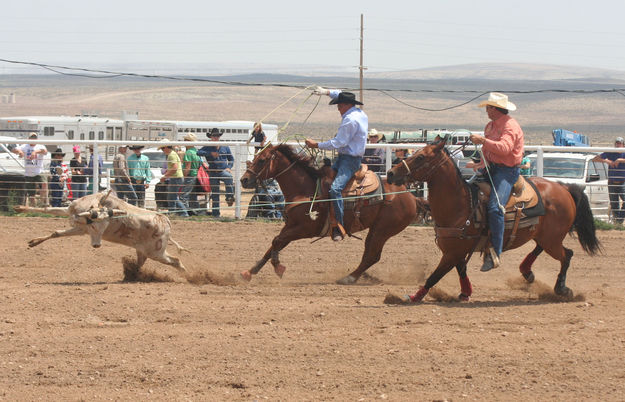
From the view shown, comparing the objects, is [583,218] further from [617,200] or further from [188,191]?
[188,191]

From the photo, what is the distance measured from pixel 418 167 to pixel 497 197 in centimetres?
88

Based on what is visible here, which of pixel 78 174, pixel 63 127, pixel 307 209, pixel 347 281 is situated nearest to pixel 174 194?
pixel 78 174

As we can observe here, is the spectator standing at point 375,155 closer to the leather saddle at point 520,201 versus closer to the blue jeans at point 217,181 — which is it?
the blue jeans at point 217,181

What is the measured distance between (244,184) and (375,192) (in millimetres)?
1589

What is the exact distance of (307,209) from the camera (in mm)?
10586

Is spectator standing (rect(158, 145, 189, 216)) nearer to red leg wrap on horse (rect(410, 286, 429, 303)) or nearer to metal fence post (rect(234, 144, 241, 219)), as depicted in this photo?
metal fence post (rect(234, 144, 241, 219))

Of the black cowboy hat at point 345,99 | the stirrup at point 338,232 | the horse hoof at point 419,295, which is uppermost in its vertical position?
the black cowboy hat at point 345,99

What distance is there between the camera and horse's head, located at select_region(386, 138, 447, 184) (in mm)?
9156

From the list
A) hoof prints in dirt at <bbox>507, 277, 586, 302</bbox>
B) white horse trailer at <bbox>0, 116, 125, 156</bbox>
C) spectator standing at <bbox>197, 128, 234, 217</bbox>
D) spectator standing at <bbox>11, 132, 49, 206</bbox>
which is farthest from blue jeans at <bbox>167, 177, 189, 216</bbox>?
white horse trailer at <bbox>0, 116, 125, 156</bbox>

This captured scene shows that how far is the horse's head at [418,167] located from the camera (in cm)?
916

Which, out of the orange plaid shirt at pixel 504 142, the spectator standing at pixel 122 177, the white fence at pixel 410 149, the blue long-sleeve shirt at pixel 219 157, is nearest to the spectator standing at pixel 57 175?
the white fence at pixel 410 149

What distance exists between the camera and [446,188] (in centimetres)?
924

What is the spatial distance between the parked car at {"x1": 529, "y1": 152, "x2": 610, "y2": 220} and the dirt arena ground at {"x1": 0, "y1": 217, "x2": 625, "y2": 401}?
5.20 m

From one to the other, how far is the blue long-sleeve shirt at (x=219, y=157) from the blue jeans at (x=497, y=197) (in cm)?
Result: 793
